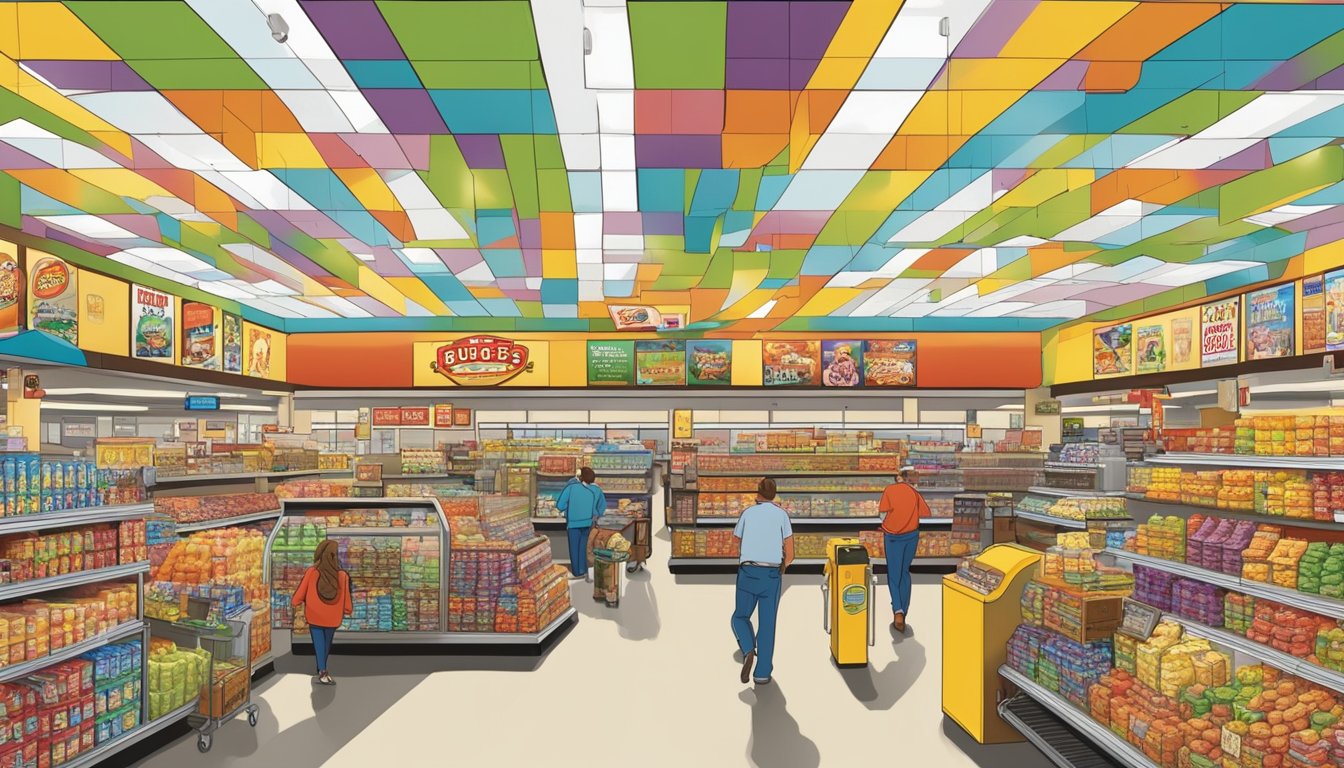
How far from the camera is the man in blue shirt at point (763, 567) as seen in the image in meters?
5.68

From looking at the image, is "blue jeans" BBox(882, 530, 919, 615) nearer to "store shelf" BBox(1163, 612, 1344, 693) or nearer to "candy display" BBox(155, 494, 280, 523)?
"store shelf" BBox(1163, 612, 1344, 693)

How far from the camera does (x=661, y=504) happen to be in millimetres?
17594

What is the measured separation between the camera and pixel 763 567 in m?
5.70

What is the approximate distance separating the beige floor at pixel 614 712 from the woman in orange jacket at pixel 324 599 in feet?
0.98

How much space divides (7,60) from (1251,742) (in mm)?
7748

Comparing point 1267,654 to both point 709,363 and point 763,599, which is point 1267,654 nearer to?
point 763,599

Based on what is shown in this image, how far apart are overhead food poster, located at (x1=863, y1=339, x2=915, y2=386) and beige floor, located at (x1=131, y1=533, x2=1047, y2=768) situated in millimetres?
7982

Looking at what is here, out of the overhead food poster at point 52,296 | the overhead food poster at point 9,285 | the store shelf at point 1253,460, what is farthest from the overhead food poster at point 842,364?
the overhead food poster at point 9,285

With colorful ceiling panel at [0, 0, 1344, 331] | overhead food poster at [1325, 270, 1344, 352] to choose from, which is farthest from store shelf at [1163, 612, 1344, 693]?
overhead food poster at [1325, 270, 1344, 352]

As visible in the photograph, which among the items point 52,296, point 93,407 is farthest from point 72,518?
point 93,407

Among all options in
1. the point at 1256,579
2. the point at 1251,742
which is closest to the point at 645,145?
the point at 1256,579

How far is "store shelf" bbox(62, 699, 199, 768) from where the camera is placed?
391cm

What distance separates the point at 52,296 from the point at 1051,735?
35.9ft

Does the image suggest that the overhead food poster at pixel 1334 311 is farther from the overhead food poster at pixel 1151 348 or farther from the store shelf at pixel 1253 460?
the store shelf at pixel 1253 460
